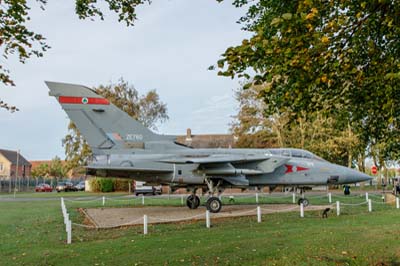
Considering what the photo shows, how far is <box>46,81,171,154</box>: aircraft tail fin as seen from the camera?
1786 cm

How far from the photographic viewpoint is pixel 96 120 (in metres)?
18.2

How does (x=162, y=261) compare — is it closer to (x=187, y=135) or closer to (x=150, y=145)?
(x=150, y=145)

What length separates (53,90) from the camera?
17609mm

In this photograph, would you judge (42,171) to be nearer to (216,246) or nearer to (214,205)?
(214,205)

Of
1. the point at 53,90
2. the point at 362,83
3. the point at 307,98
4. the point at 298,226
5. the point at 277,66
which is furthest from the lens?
the point at 53,90

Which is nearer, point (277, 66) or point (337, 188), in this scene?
point (277, 66)


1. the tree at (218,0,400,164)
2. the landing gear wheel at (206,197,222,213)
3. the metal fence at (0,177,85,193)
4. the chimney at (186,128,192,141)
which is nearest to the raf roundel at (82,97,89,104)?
the landing gear wheel at (206,197,222,213)

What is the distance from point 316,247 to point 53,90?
1367 centimetres

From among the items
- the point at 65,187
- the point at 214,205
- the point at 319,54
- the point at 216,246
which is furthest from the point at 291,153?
the point at 65,187

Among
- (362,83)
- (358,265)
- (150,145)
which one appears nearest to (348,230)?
(358,265)

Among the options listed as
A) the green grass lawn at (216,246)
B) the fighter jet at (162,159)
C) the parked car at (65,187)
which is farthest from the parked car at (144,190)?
the green grass lawn at (216,246)

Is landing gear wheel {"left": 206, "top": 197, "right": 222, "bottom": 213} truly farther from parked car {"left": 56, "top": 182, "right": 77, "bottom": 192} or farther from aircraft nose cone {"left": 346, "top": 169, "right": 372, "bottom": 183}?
parked car {"left": 56, "top": 182, "right": 77, "bottom": 192}

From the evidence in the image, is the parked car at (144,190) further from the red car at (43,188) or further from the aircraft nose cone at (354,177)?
the red car at (43,188)

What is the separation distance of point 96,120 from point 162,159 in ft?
11.9
